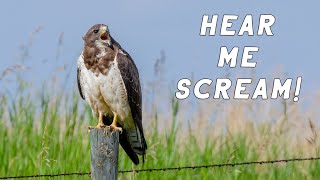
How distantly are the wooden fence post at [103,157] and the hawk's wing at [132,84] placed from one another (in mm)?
1299

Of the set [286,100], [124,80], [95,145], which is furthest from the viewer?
[286,100]

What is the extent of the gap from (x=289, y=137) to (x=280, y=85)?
0.95m

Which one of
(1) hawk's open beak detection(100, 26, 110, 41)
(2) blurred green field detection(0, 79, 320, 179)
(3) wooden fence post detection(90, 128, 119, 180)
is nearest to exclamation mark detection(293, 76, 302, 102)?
(2) blurred green field detection(0, 79, 320, 179)

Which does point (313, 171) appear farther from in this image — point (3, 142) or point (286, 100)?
point (3, 142)

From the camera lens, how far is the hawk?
21.6 ft

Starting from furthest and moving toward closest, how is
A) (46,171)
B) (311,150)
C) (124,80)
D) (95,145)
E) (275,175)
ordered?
(311,150) → (275,175) → (46,171) → (124,80) → (95,145)

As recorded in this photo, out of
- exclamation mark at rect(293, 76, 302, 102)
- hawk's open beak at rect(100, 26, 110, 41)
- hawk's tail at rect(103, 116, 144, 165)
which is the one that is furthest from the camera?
exclamation mark at rect(293, 76, 302, 102)

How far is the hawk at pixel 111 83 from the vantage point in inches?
259

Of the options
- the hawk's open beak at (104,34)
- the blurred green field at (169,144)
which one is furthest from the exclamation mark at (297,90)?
the hawk's open beak at (104,34)

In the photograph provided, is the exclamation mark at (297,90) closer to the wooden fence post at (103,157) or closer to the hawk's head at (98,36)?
the hawk's head at (98,36)

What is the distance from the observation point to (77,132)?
834 centimetres

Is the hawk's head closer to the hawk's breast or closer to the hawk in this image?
the hawk

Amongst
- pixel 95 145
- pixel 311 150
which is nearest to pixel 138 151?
pixel 95 145

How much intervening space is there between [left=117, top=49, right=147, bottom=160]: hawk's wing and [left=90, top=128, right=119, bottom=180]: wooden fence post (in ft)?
4.26
